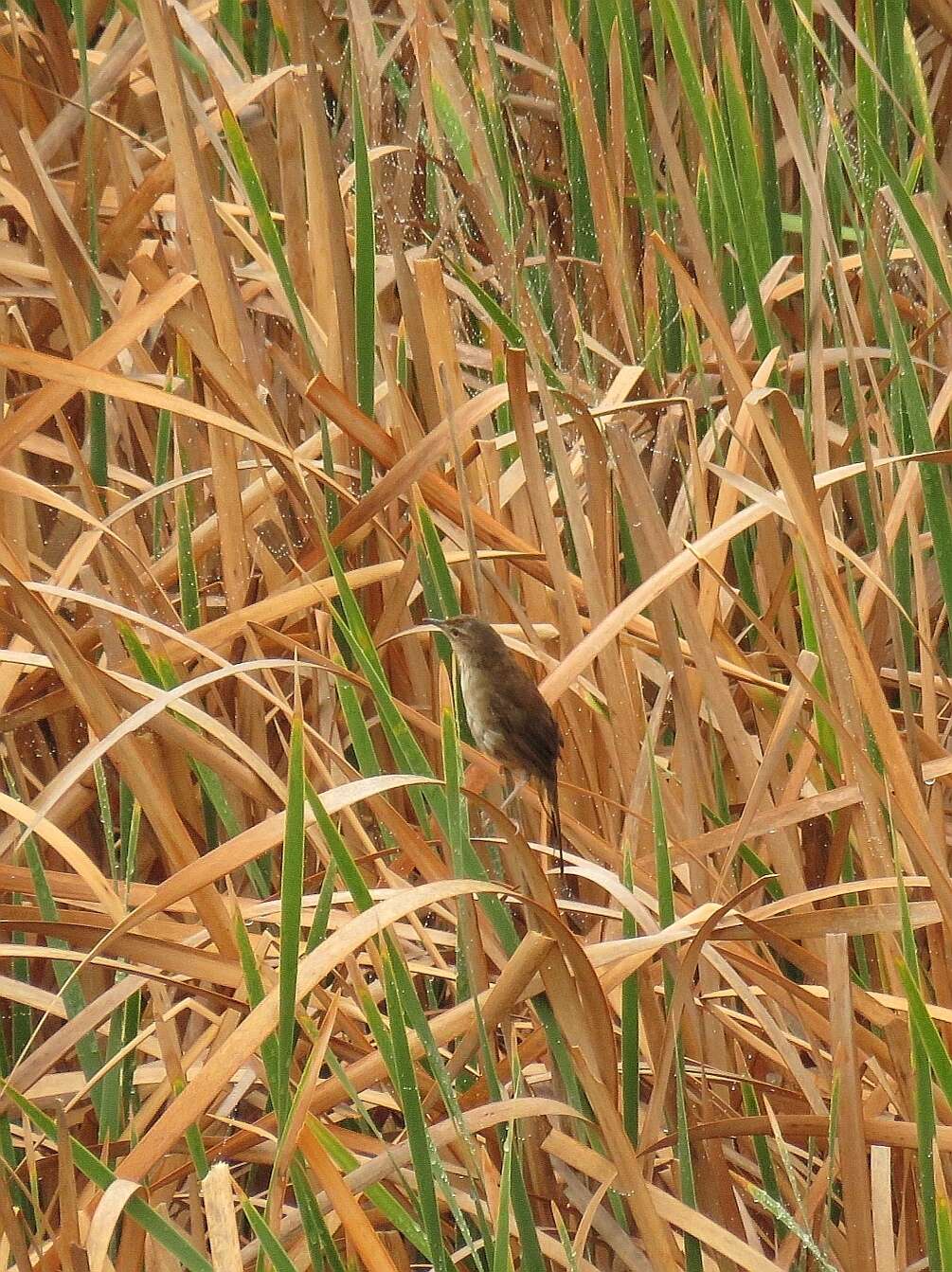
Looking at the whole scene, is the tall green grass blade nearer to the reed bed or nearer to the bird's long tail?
the reed bed

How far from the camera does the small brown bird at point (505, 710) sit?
1549 mm

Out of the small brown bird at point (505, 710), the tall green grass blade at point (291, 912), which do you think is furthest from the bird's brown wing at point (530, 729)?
the tall green grass blade at point (291, 912)

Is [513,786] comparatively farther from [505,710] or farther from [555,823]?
[555,823]

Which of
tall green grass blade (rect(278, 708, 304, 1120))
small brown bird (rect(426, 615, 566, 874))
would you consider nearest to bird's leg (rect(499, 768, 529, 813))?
small brown bird (rect(426, 615, 566, 874))

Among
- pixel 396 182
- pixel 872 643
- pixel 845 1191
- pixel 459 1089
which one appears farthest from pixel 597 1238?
pixel 396 182

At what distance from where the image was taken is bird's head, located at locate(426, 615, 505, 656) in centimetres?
151

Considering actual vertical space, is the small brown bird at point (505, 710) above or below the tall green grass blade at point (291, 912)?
below

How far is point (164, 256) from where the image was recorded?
2098 mm

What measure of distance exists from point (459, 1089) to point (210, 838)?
381 mm

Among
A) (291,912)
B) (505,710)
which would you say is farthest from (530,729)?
(291,912)

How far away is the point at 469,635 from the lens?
1567 millimetres

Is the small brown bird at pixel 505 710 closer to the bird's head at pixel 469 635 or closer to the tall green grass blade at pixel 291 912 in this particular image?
the bird's head at pixel 469 635

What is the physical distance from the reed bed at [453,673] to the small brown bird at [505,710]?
32 millimetres

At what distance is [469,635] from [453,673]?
64 mm
